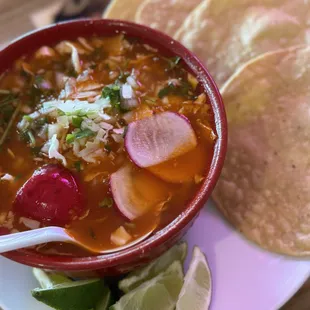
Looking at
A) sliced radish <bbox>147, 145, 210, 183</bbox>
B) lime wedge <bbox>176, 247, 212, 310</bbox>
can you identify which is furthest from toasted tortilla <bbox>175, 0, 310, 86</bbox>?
lime wedge <bbox>176, 247, 212, 310</bbox>

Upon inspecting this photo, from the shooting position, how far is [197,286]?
1.42 meters

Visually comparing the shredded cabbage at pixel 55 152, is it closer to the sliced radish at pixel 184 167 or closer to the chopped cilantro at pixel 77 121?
the chopped cilantro at pixel 77 121

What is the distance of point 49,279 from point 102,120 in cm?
50

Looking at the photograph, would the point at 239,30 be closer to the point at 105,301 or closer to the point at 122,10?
the point at 122,10

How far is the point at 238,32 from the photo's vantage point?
183 centimetres

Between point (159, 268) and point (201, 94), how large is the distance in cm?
55

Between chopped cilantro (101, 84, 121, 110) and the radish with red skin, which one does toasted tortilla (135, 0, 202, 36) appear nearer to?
chopped cilantro (101, 84, 121, 110)

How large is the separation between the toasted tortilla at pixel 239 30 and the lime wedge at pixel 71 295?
2.83ft

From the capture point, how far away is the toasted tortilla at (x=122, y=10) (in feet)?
6.59

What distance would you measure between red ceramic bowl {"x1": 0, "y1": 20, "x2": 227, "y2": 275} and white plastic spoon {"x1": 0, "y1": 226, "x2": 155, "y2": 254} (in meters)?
0.04

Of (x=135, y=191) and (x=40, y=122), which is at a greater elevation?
(x=40, y=122)

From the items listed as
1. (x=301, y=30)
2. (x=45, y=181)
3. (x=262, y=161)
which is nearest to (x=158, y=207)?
(x=45, y=181)

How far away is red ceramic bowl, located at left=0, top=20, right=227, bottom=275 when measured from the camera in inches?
50.5

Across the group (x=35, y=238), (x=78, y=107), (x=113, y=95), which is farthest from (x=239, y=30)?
(x=35, y=238)
